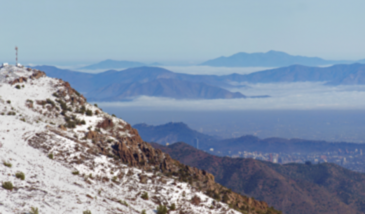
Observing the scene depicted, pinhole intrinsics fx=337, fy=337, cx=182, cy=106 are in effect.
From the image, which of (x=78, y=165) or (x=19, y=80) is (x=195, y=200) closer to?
(x=78, y=165)

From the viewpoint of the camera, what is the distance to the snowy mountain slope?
33.9m

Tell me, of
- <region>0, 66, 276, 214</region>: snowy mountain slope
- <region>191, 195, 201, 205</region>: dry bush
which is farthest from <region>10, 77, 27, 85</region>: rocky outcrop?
<region>191, 195, 201, 205</region>: dry bush

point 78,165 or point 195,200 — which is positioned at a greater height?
point 78,165

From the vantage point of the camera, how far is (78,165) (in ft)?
143

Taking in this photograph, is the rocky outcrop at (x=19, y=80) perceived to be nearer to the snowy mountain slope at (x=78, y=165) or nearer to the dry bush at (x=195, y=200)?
the snowy mountain slope at (x=78, y=165)

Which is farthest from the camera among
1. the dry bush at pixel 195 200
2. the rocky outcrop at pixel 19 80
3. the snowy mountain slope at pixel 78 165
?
the rocky outcrop at pixel 19 80

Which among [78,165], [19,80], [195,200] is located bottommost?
[195,200]

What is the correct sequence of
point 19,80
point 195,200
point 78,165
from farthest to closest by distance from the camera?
point 19,80
point 195,200
point 78,165

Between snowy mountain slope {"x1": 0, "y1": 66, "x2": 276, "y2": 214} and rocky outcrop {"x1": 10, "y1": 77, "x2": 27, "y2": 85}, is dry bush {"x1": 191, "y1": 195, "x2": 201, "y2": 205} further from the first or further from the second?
rocky outcrop {"x1": 10, "y1": 77, "x2": 27, "y2": 85}

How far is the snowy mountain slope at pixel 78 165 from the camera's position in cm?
3388

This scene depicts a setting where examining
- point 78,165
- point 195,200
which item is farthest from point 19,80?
point 195,200

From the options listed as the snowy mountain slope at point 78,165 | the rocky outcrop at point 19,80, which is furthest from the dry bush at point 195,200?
the rocky outcrop at point 19,80

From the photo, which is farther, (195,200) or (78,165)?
(195,200)

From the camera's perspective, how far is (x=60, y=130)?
166 feet
